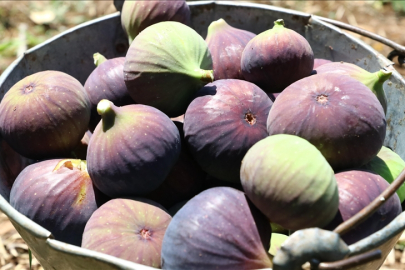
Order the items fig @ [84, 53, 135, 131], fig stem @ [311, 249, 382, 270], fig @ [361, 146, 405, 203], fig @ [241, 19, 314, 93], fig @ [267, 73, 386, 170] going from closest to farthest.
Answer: fig stem @ [311, 249, 382, 270], fig @ [267, 73, 386, 170], fig @ [361, 146, 405, 203], fig @ [241, 19, 314, 93], fig @ [84, 53, 135, 131]

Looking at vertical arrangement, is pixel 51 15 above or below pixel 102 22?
below

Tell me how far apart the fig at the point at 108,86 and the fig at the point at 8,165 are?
0.34 metres

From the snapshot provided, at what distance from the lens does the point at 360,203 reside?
1125mm

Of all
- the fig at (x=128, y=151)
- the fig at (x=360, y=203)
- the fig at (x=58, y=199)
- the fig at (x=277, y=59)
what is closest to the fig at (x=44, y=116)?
the fig at (x=58, y=199)

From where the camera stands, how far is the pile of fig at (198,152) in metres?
1.04

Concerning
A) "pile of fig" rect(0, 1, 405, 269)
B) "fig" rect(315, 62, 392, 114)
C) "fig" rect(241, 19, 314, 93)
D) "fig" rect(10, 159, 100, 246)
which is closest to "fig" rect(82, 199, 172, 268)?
"pile of fig" rect(0, 1, 405, 269)

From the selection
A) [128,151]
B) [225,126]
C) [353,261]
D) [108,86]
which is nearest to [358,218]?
[353,261]

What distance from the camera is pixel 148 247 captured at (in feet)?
3.70

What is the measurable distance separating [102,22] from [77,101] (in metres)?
0.73

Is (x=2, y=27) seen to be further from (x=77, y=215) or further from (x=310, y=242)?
(x=310, y=242)

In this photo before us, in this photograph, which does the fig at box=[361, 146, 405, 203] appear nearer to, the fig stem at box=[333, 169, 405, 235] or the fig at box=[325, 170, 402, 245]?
the fig at box=[325, 170, 402, 245]

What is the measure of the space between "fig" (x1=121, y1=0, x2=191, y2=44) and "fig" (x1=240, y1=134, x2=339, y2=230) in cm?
98

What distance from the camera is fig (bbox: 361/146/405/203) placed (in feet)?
4.50

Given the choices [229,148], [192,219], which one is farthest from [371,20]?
[192,219]
